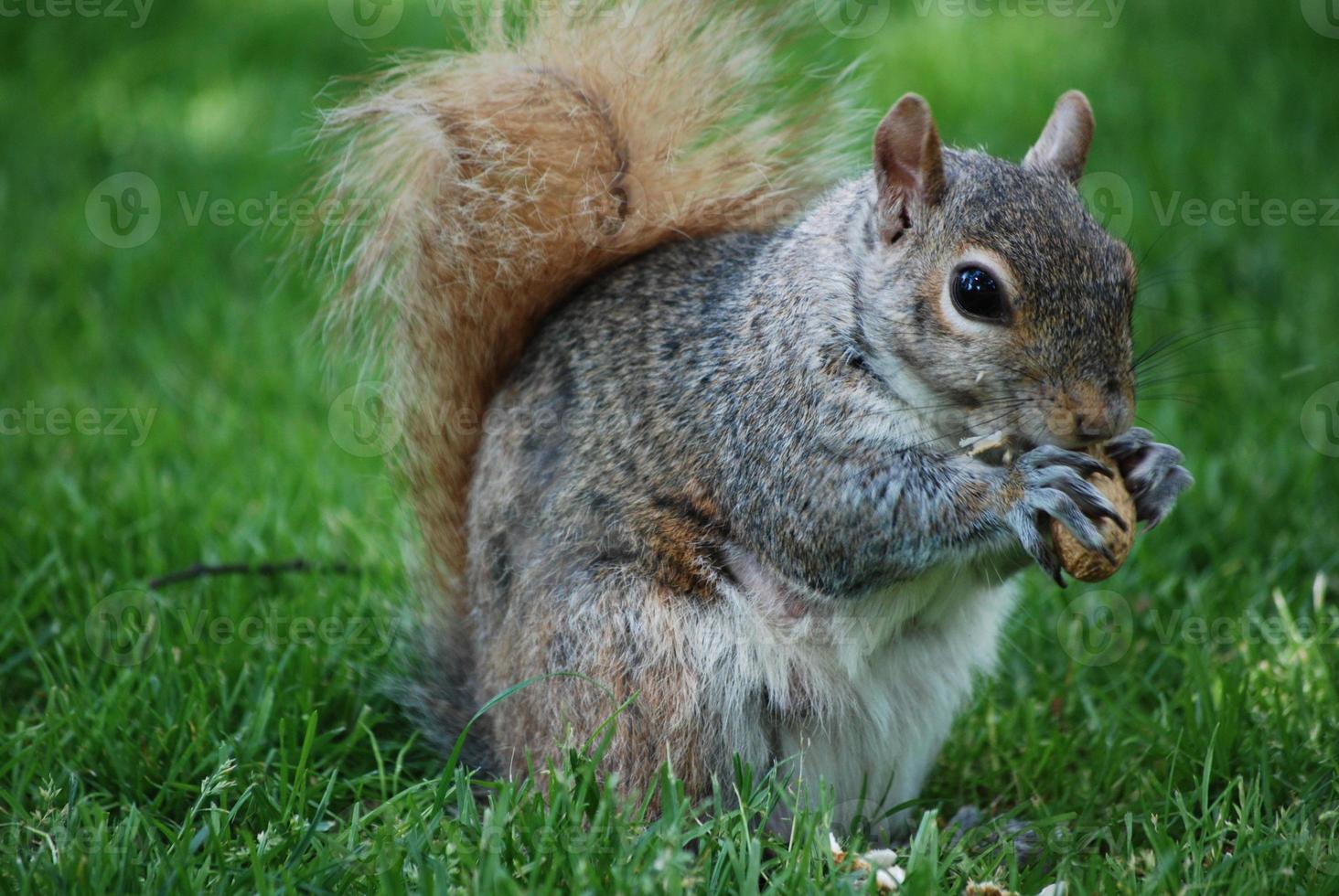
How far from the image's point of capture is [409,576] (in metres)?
1.89

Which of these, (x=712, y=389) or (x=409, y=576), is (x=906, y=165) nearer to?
(x=712, y=389)

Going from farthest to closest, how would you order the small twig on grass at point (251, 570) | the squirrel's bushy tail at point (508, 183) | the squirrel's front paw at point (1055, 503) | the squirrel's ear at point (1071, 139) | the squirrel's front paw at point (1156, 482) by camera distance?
the small twig on grass at point (251, 570) < the squirrel's bushy tail at point (508, 183) < the squirrel's ear at point (1071, 139) < the squirrel's front paw at point (1156, 482) < the squirrel's front paw at point (1055, 503)

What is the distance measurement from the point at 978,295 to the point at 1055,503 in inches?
8.9

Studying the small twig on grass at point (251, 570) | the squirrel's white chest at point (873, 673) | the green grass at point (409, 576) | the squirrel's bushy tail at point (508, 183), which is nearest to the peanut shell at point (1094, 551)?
the squirrel's white chest at point (873, 673)

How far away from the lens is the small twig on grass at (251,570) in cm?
206

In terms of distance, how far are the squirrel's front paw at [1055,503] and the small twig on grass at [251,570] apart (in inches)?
46.9

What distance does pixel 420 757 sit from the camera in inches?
71.6

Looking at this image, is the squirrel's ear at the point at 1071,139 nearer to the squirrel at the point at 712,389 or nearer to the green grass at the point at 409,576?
the squirrel at the point at 712,389

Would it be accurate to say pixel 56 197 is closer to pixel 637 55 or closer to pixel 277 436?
pixel 277 436

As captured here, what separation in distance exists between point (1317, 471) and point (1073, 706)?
75 centimetres

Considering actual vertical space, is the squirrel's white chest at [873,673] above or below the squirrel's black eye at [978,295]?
below

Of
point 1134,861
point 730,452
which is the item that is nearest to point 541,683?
point 730,452

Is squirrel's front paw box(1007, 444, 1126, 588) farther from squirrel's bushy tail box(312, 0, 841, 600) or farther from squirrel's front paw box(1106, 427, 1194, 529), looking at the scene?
squirrel's bushy tail box(312, 0, 841, 600)

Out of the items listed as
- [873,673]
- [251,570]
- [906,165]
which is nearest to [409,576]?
[251,570]
